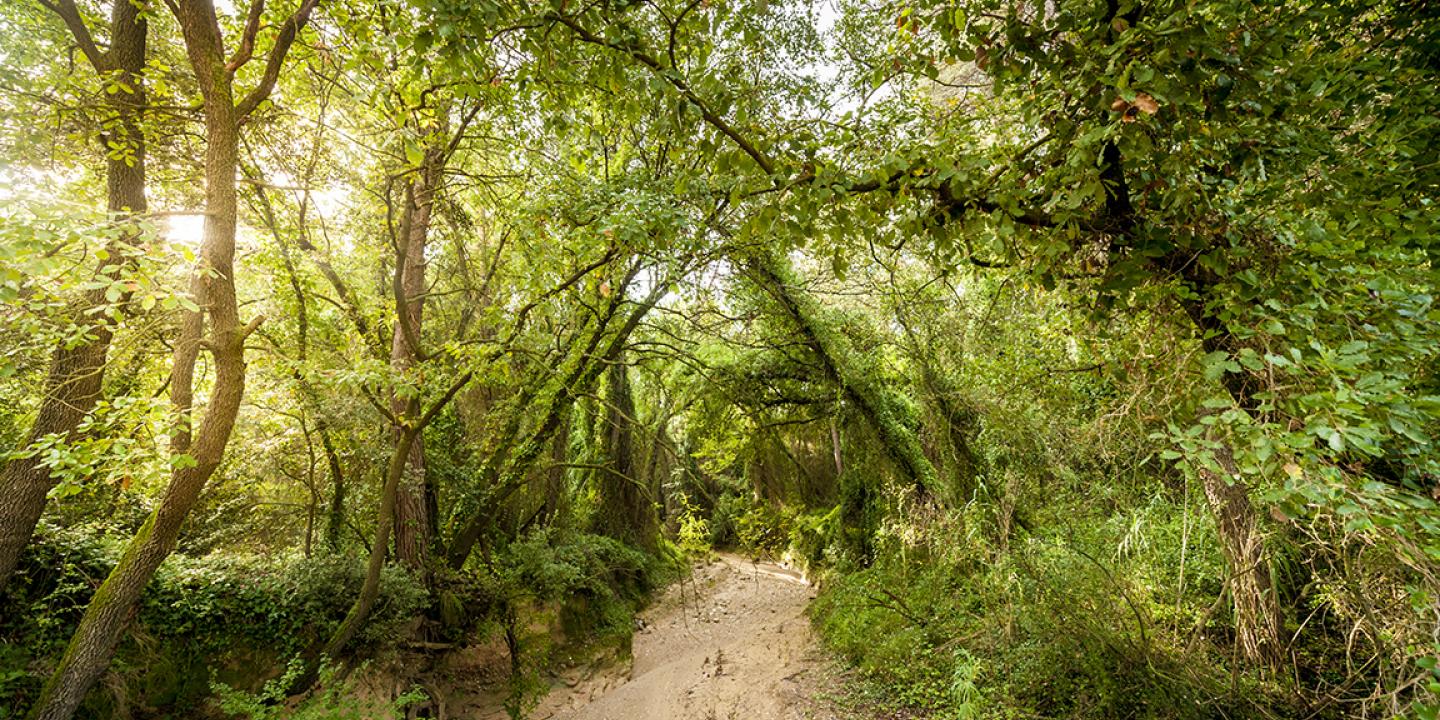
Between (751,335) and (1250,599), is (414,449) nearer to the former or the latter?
(751,335)

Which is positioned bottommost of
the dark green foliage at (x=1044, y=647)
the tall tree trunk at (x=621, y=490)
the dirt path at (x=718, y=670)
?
the dirt path at (x=718, y=670)

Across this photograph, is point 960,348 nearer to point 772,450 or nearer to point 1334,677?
point 1334,677

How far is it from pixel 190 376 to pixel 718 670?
6.51 metres

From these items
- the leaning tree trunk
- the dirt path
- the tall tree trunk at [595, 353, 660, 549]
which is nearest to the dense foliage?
the leaning tree trunk

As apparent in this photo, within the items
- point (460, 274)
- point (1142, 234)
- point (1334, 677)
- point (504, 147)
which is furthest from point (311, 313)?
point (1334, 677)

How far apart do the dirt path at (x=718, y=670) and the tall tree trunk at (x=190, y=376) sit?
4504 mm

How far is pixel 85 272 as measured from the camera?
298 cm

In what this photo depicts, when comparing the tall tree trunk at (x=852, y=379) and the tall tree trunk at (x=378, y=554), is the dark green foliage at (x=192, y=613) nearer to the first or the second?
the tall tree trunk at (x=378, y=554)

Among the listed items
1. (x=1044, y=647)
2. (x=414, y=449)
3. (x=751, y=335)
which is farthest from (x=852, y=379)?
(x=414, y=449)

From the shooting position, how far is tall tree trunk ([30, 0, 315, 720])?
3621 mm

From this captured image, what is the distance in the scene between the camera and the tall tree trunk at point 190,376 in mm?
3621

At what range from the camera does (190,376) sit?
3.95 meters

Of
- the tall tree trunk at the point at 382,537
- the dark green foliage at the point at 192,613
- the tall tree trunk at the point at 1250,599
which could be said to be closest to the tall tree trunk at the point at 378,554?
the tall tree trunk at the point at 382,537

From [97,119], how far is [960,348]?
364 inches
